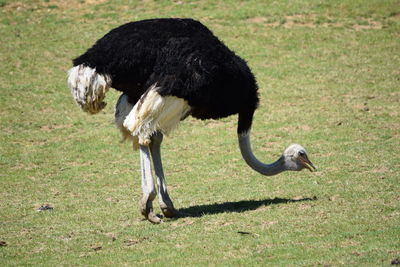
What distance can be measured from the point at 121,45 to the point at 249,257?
343 cm

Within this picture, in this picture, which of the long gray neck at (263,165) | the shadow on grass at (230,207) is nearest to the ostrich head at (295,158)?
the long gray neck at (263,165)

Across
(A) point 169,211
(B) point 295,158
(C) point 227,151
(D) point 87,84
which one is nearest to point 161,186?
(A) point 169,211

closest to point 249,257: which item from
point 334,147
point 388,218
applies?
point 388,218

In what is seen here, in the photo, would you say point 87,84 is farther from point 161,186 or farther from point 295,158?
point 295,158

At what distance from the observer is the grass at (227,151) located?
8836mm

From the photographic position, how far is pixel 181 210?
10.8m

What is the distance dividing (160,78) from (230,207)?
2.26 m

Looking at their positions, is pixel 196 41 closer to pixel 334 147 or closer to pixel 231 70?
pixel 231 70

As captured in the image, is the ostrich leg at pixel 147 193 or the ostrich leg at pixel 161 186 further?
the ostrich leg at pixel 161 186

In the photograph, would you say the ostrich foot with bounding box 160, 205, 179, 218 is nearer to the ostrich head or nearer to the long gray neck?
the long gray neck

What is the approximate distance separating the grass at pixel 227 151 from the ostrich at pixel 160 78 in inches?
51.4

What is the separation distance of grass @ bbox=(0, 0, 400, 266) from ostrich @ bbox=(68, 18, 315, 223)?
1306mm

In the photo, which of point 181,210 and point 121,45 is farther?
point 181,210

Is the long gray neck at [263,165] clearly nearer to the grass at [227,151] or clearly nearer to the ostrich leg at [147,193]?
the grass at [227,151]
